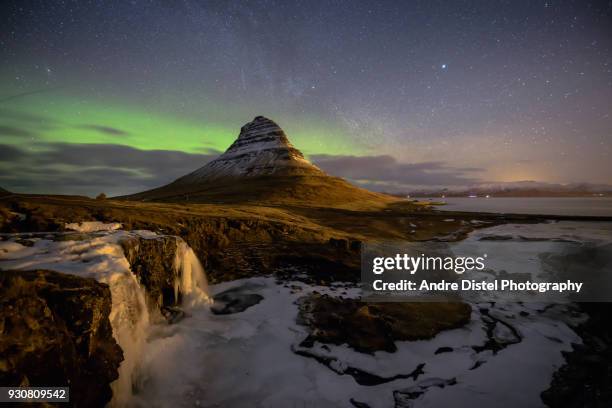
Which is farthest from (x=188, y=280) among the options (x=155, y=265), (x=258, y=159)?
(x=258, y=159)

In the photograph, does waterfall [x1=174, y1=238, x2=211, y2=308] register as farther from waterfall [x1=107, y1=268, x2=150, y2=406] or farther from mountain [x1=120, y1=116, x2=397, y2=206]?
mountain [x1=120, y1=116, x2=397, y2=206]

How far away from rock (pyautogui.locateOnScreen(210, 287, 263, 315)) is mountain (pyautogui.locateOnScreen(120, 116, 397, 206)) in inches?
1969

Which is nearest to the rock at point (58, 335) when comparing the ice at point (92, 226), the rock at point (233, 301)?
the rock at point (233, 301)

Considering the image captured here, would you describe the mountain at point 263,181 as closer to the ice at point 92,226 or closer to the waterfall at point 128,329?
the ice at point 92,226

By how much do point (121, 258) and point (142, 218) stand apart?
23.5 feet

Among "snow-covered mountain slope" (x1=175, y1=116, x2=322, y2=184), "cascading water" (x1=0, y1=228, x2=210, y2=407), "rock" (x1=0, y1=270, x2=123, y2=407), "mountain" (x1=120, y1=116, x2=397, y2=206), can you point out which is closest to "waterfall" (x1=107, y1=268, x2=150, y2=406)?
"cascading water" (x1=0, y1=228, x2=210, y2=407)

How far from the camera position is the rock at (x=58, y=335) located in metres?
4.64

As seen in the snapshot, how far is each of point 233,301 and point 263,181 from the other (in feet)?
318

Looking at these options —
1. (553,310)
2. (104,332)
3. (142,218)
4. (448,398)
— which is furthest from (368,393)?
(142,218)

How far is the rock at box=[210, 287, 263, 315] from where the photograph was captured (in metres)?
12.2

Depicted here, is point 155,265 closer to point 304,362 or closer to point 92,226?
point 92,226

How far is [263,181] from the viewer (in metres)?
108

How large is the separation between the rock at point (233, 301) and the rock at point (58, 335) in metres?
5.77

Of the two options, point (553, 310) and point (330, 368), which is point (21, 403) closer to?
point (330, 368)
